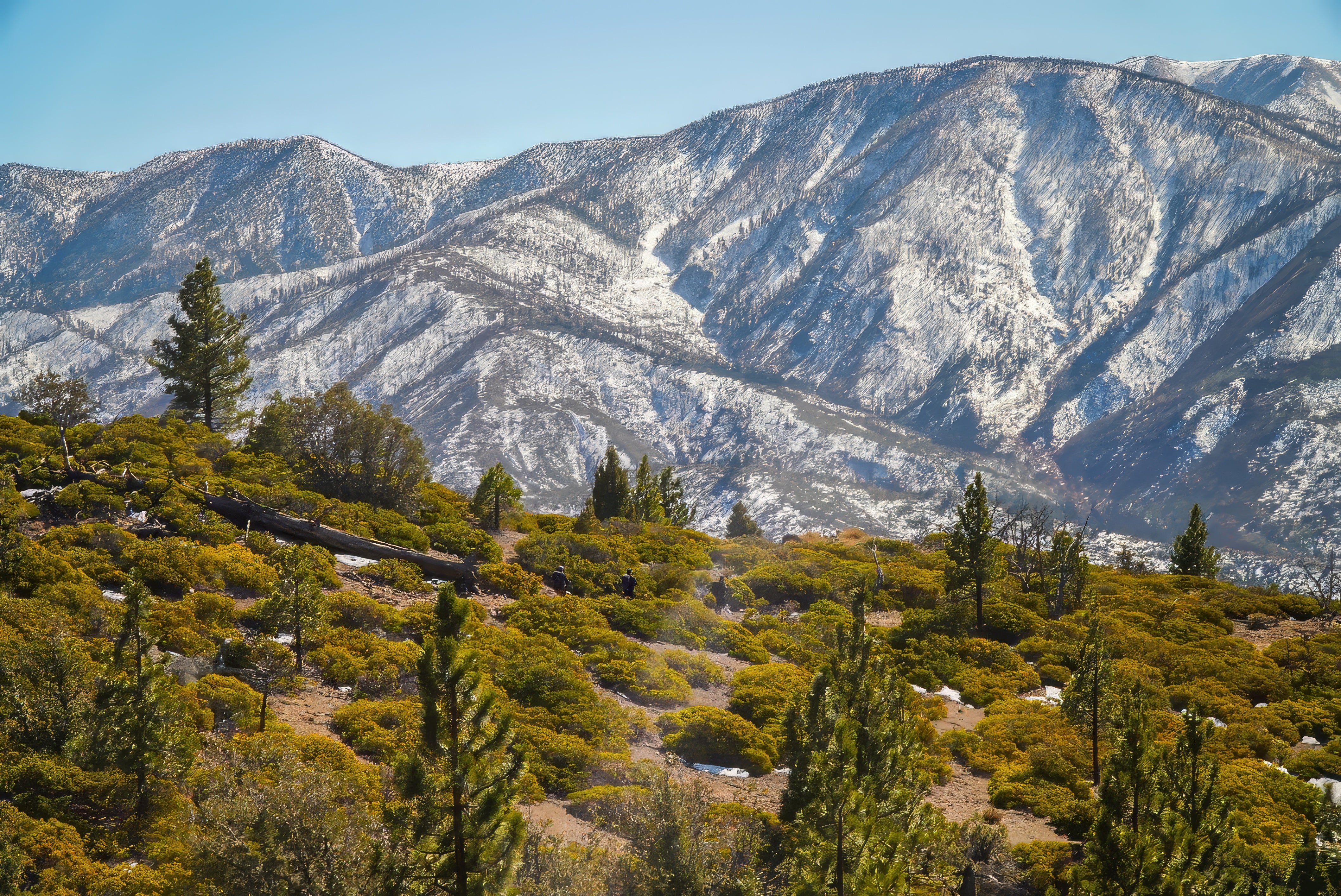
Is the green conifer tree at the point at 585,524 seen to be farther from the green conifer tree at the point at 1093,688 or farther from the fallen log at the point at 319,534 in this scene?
the green conifer tree at the point at 1093,688

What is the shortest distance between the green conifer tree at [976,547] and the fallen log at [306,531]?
23.3m

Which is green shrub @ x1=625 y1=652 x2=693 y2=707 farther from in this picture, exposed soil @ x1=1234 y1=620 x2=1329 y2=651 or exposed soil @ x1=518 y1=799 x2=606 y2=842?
exposed soil @ x1=1234 y1=620 x2=1329 y2=651

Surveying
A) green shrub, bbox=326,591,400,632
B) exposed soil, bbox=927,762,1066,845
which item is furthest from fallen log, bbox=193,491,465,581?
exposed soil, bbox=927,762,1066,845

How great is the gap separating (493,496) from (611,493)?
15018 mm

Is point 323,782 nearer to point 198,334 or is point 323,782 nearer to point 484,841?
point 484,841

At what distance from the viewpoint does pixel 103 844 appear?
47.8 feet

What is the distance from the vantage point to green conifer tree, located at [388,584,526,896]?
12.1 metres

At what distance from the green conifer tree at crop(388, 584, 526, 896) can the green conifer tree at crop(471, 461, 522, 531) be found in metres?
30.9

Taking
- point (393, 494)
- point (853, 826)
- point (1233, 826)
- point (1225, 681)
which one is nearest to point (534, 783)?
point (853, 826)

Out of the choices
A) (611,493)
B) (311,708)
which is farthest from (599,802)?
(611,493)

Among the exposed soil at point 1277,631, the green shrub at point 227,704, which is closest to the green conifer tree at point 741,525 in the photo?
the exposed soil at point 1277,631

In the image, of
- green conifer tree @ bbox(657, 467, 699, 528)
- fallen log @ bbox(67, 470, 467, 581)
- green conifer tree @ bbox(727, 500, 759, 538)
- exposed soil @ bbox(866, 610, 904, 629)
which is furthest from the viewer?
green conifer tree @ bbox(727, 500, 759, 538)

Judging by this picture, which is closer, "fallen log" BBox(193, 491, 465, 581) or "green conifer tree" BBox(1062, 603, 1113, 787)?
"green conifer tree" BBox(1062, 603, 1113, 787)

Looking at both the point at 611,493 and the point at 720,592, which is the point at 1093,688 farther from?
the point at 611,493
